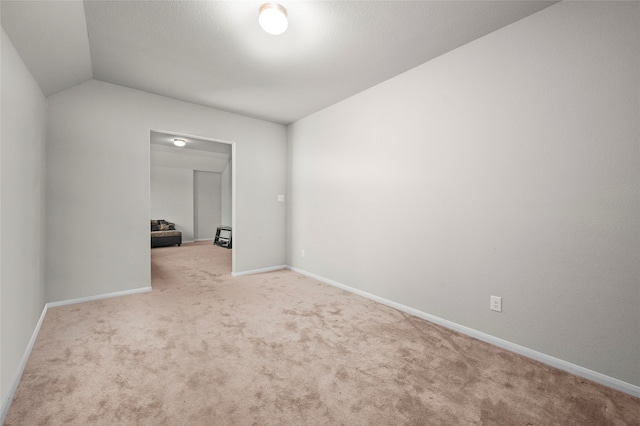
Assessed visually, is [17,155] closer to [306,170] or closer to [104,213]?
[104,213]

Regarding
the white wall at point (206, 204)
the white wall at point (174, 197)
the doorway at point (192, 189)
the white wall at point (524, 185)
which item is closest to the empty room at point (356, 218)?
the white wall at point (524, 185)

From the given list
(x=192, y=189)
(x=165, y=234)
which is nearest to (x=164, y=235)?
(x=165, y=234)

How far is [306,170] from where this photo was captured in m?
4.34

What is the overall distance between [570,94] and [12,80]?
11.7 ft

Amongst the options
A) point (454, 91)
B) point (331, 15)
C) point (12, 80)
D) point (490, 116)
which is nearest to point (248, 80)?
point (331, 15)

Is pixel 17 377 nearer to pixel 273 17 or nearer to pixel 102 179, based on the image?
pixel 102 179

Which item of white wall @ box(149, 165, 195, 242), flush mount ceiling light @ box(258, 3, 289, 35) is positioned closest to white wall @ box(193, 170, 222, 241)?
white wall @ box(149, 165, 195, 242)

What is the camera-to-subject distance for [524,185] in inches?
81.5

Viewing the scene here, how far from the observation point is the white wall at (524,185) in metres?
1.70

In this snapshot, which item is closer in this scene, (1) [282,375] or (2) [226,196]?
(1) [282,375]

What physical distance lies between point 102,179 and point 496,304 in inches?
165

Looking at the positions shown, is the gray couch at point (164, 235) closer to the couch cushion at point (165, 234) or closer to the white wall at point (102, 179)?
the couch cushion at point (165, 234)

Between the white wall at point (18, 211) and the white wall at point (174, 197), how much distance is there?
233 inches

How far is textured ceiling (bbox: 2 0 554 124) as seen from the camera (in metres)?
1.91
